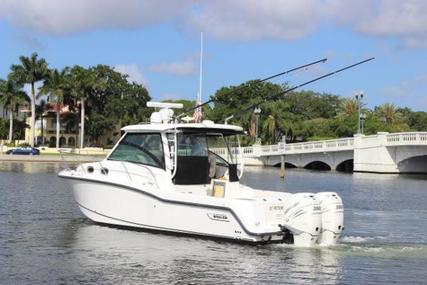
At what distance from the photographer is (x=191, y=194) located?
57.7ft

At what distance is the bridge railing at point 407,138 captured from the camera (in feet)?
222

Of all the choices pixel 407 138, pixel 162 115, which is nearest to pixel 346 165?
pixel 407 138

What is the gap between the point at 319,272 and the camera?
14.7 metres

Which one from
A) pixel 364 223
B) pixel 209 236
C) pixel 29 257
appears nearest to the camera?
pixel 29 257

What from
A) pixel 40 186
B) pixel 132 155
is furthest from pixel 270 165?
pixel 132 155

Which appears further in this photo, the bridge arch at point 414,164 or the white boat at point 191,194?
the bridge arch at point 414,164

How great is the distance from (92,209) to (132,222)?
6.33ft

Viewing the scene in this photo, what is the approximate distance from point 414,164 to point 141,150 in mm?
60023

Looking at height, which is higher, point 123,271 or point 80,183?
point 80,183

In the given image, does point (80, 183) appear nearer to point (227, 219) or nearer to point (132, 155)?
point (132, 155)

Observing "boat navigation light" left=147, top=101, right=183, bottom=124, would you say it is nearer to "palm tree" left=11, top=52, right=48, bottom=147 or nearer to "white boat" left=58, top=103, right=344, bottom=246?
"white boat" left=58, top=103, right=344, bottom=246

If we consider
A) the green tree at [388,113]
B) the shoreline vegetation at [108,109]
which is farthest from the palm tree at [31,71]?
the green tree at [388,113]

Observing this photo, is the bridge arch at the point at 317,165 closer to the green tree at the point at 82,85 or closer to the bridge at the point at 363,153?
the bridge at the point at 363,153

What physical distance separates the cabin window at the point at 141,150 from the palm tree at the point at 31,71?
80.9m
